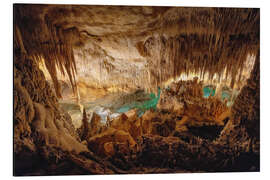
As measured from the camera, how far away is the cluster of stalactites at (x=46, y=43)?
8.32 feet

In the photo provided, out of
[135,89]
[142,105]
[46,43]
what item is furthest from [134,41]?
[46,43]

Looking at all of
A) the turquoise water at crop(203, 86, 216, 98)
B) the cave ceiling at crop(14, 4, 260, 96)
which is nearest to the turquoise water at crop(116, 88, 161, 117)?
the cave ceiling at crop(14, 4, 260, 96)

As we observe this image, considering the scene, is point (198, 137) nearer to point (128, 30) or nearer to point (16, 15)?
point (128, 30)

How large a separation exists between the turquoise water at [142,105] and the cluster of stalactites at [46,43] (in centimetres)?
70

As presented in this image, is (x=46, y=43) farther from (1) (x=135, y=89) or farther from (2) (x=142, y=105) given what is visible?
(2) (x=142, y=105)

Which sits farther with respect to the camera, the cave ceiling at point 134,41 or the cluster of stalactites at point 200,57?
the cluster of stalactites at point 200,57

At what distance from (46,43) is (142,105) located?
1.42 meters

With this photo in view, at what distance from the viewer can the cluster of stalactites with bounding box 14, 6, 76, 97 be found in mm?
2535

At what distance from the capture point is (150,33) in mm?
2625

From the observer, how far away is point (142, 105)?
2.68m

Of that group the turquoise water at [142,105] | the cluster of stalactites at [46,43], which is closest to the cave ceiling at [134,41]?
A: the cluster of stalactites at [46,43]

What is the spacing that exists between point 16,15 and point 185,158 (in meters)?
2.76

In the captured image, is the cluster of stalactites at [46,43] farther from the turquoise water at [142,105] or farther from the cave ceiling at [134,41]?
the turquoise water at [142,105]

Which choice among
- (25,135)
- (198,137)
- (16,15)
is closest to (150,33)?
(198,137)
